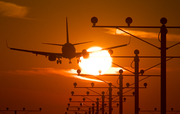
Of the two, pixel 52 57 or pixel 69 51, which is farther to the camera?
pixel 69 51

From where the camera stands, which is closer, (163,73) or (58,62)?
(163,73)

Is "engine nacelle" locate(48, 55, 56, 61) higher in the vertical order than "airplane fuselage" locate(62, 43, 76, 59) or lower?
lower

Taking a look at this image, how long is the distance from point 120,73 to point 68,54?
3253 centimetres

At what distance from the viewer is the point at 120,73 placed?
51.6 metres

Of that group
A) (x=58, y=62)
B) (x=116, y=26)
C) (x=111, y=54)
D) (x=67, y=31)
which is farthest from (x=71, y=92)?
(x=116, y=26)

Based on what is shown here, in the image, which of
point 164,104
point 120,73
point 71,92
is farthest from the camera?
point 71,92

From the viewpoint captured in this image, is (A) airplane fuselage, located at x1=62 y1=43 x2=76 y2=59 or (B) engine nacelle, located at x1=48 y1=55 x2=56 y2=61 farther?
(A) airplane fuselage, located at x1=62 y1=43 x2=76 y2=59

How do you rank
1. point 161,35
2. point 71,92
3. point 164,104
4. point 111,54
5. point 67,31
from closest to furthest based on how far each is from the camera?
point 164,104 < point 161,35 < point 111,54 < point 71,92 < point 67,31

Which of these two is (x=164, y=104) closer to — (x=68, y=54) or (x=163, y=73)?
(x=163, y=73)

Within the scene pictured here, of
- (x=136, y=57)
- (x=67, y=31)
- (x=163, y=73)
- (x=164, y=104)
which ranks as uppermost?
(x=67, y=31)

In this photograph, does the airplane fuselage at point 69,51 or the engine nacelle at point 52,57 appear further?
the airplane fuselage at point 69,51

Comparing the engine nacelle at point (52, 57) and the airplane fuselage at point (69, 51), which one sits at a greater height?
the airplane fuselage at point (69, 51)

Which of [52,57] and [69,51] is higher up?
[69,51]

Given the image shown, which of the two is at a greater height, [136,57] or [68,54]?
[68,54]
